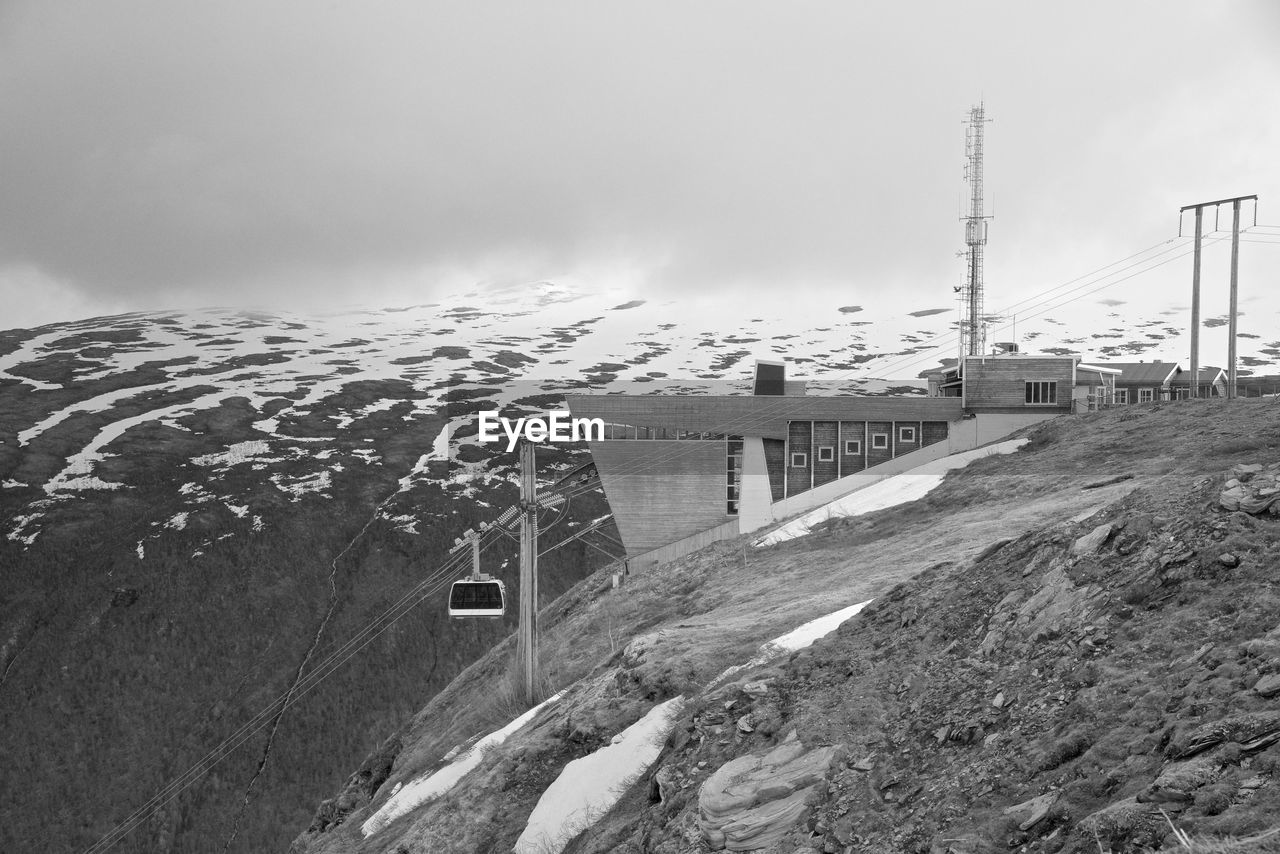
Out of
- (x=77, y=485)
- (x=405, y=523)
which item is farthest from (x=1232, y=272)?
(x=77, y=485)

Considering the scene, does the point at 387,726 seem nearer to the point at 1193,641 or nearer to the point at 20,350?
the point at 1193,641

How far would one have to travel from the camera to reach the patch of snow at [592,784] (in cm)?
1558

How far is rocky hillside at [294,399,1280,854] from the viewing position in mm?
8859

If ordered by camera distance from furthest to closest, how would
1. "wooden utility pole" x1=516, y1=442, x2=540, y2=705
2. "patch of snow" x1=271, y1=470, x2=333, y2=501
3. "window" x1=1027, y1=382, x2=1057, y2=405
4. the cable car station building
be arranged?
1. "patch of snow" x1=271, y1=470, x2=333, y2=501
2. "window" x1=1027, y1=382, x2=1057, y2=405
3. the cable car station building
4. "wooden utility pole" x1=516, y1=442, x2=540, y2=705

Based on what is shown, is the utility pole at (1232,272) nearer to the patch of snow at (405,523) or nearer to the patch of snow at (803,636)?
the patch of snow at (803,636)

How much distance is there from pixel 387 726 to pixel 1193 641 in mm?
73148

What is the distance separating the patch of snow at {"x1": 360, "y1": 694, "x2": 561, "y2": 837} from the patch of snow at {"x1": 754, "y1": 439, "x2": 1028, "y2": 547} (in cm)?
1777

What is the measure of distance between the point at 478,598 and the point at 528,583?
1472 mm

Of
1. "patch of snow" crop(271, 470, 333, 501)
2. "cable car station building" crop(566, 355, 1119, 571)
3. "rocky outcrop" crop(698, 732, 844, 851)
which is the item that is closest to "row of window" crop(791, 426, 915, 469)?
"cable car station building" crop(566, 355, 1119, 571)

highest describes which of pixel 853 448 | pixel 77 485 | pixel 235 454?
pixel 853 448

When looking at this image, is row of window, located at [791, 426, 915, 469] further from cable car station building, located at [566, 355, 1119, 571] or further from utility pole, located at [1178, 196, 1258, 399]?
utility pole, located at [1178, 196, 1258, 399]

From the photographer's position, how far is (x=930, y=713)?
39.7 ft

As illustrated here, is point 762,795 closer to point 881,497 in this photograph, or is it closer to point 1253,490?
point 1253,490

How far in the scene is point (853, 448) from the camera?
5478 centimetres
